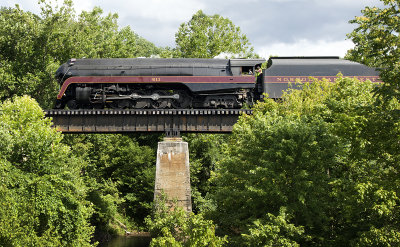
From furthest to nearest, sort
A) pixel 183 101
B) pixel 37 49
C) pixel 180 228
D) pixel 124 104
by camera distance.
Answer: pixel 37 49 < pixel 183 101 < pixel 124 104 < pixel 180 228

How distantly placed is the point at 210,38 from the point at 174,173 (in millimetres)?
36038

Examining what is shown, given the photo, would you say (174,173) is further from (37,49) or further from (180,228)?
(37,49)

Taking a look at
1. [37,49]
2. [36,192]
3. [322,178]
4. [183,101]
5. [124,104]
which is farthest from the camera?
[37,49]

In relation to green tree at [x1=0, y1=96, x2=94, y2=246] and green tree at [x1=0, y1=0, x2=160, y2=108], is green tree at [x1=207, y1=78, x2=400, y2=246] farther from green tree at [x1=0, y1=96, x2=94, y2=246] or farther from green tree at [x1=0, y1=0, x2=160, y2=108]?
green tree at [x1=0, y1=0, x2=160, y2=108]

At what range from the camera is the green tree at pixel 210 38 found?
204 ft

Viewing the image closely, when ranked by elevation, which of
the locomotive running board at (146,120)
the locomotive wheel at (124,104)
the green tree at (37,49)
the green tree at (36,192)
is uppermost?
the green tree at (37,49)

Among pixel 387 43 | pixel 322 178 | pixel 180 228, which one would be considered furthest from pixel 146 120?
pixel 387 43

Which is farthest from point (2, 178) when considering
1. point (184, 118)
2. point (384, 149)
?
point (384, 149)

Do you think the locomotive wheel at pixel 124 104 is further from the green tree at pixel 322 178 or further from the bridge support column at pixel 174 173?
the green tree at pixel 322 178

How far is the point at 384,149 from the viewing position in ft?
62.2

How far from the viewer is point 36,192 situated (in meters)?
23.4

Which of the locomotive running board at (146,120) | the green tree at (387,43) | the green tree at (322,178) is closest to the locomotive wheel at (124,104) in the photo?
the locomotive running board at (146,120)

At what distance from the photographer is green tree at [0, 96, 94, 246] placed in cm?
2139

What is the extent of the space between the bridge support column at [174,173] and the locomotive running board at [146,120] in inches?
59.5
